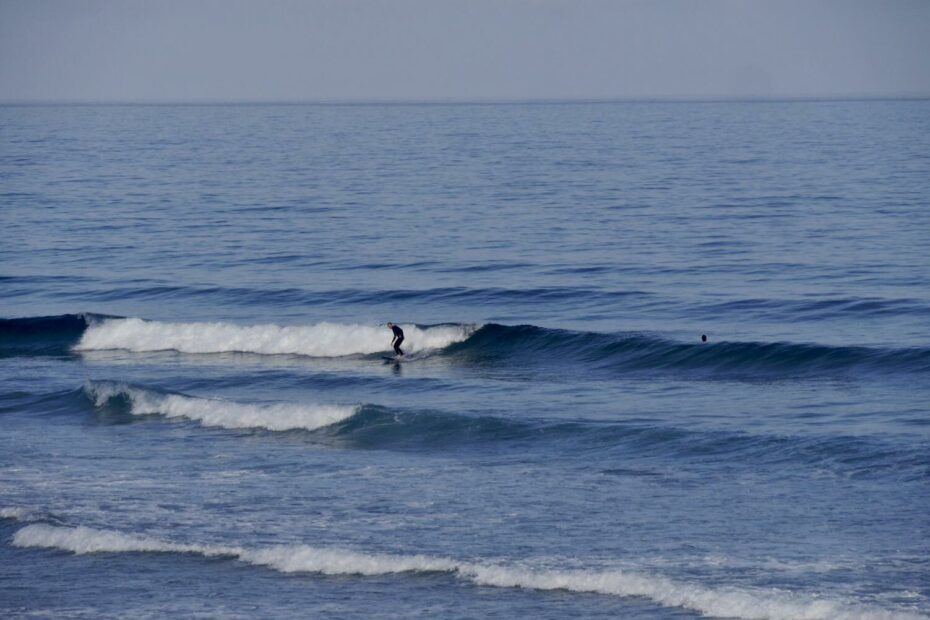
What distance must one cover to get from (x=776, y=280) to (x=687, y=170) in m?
39.8

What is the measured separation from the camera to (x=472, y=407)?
27.9 meters

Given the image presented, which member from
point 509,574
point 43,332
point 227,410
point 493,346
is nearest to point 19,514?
point 227,410

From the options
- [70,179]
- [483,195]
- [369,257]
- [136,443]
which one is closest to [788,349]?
[136,443]

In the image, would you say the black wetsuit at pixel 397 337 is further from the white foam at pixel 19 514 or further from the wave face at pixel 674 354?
the white foam at pixel 19 514

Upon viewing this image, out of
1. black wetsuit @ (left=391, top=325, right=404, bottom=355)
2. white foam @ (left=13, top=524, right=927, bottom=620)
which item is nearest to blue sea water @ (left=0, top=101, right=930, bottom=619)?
white foam @ (left=13, top=524, right=927, bottom=620)

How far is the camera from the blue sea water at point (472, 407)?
58.1ft

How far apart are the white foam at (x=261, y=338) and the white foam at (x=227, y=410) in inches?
290

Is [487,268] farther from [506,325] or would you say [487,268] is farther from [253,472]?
[253,472]

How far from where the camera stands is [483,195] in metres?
66.8

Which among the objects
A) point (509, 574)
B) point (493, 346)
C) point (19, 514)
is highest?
point (493, 346)

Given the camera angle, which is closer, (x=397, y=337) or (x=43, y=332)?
(x=397, y=337)

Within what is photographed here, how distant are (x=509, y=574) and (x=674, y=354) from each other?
15.3 metres

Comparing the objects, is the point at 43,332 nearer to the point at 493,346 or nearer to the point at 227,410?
the point at 227,410

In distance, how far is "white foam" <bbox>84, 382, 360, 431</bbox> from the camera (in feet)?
88.2
